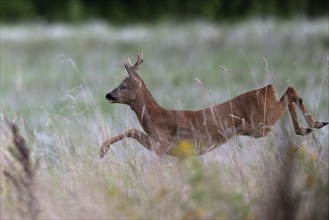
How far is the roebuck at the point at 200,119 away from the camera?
6.19 meters

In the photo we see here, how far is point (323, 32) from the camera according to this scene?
19344 millimetres

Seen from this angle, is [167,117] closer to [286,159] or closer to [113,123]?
[286,159]

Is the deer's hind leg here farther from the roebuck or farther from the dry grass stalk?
the dry grass stalk

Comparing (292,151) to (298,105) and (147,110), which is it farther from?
(147,110)

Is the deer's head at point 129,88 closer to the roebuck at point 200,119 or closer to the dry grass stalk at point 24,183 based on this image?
the roebuck at point 200,119

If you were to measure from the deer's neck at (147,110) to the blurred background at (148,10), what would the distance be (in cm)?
1748

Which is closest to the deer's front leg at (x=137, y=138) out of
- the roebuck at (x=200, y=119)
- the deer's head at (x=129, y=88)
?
the roebuck at (x=200, y=119)

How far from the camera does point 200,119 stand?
246 inches

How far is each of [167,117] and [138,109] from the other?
0.21 meters

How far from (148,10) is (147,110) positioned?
2891cm

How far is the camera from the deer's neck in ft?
20.6

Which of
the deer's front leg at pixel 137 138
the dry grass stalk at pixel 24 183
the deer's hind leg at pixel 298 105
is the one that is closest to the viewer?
the dry grass stalk at pixel 24 183

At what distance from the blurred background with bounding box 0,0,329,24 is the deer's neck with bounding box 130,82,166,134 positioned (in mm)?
17480

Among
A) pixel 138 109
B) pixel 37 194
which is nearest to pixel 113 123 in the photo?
pixel 138 109
